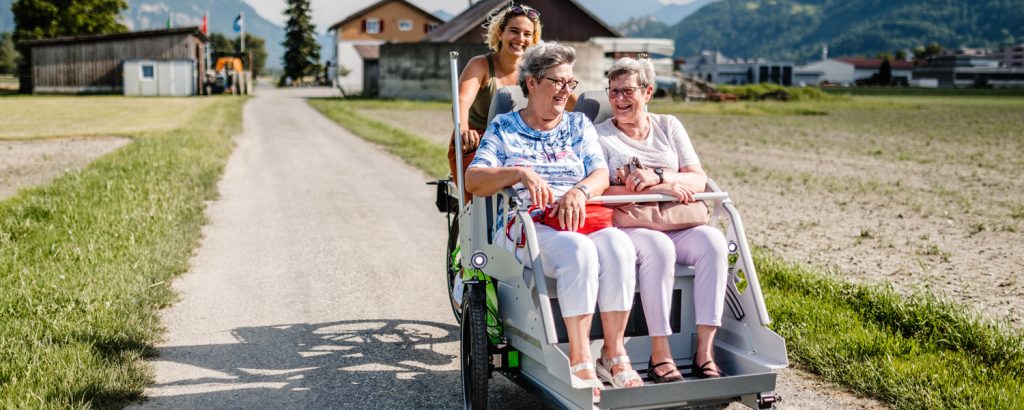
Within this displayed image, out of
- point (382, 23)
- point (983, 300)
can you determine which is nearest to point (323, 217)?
point (983, 300)

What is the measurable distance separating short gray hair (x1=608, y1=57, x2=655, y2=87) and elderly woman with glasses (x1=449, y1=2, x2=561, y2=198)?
0.93 m

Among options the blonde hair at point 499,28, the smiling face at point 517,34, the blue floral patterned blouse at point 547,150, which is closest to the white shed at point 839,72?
the blonde hair at point 499,28

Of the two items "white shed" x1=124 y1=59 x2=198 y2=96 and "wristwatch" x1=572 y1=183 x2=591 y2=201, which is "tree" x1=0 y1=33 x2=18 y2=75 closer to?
"white shed" x1=124 y1=59 x2=198 y2=96

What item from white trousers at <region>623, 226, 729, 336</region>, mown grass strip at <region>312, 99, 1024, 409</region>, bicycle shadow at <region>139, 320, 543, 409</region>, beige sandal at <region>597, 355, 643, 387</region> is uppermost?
white trousers at <region>623, 226, 729, 336</region>

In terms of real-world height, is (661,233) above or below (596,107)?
below

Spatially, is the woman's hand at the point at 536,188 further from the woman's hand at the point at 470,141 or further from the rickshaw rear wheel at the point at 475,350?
the woman's hand at the point at 470,141

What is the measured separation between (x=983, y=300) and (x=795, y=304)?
1540mm

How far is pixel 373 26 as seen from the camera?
3268 inches

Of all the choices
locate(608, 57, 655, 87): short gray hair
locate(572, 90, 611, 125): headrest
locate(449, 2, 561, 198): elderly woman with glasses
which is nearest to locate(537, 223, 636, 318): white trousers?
locate(608, 57, 655, 87): short gray hair

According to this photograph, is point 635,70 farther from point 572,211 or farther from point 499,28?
point 499,28

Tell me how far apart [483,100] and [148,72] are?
Answer: 5239 cm

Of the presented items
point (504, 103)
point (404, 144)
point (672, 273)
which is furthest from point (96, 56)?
point (672, 273)

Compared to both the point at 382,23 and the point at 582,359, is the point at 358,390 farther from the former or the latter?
the point at 382,23

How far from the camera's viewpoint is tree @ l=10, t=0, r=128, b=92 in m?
63.8
